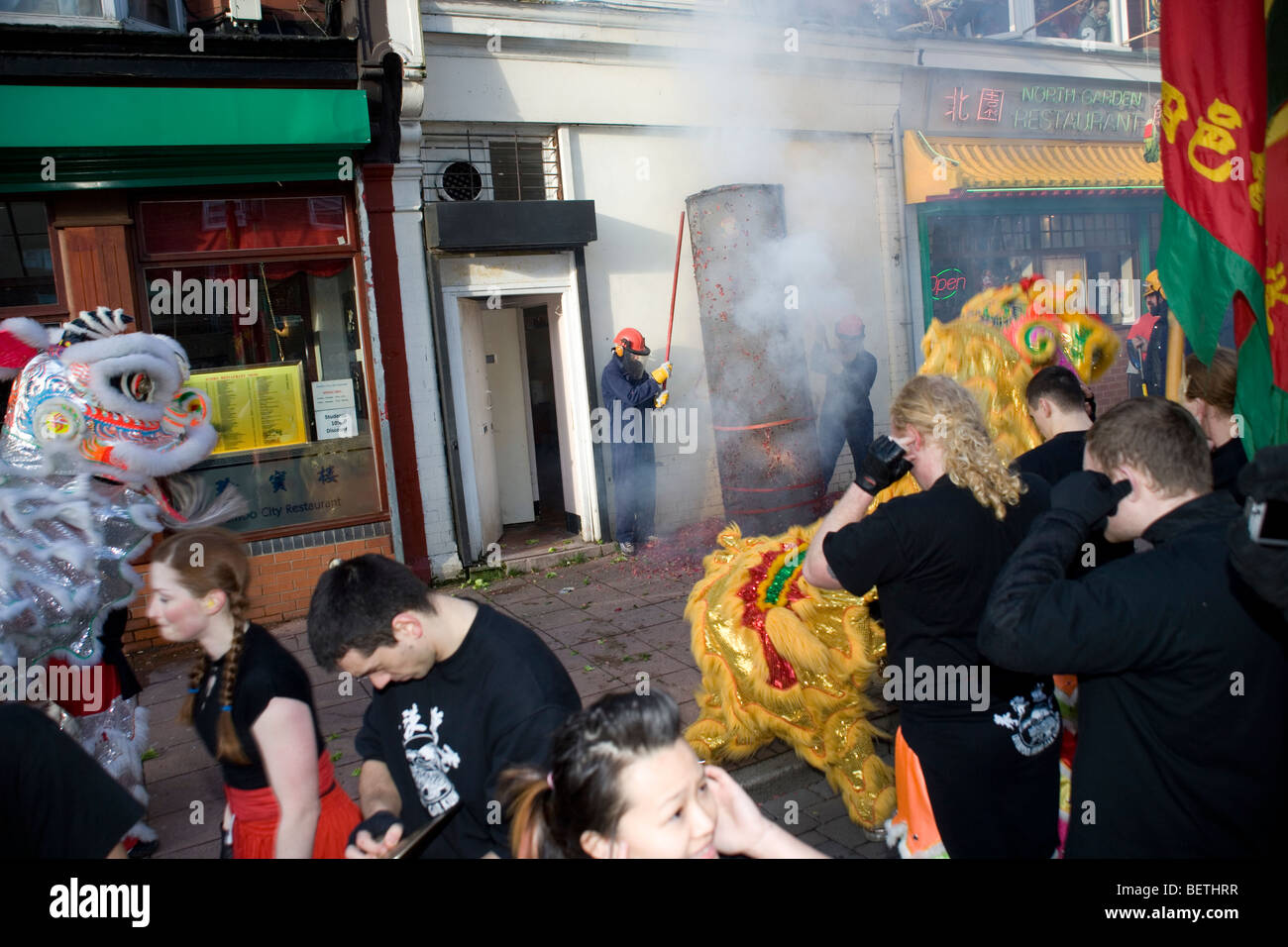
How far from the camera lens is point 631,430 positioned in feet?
30.0

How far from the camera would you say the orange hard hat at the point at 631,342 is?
8.84 m

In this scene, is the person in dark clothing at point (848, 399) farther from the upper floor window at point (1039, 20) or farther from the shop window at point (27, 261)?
the shop window at point (27, 261)

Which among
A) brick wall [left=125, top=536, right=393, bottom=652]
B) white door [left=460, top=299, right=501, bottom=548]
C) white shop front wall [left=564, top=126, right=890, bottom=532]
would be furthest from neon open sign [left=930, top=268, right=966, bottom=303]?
brick wall [left=125, top=536, right=393, bottom=652]

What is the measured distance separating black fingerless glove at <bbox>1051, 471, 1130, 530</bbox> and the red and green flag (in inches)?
25.2

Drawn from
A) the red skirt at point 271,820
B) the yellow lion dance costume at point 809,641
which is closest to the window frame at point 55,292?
the yellow lion dance costume at point 809,641

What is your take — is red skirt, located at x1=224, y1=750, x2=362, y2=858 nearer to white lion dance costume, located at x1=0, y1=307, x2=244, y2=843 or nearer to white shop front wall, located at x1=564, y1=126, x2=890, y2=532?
white lion dance costume, located at x1=0, y1=307, x2=244, y2=843

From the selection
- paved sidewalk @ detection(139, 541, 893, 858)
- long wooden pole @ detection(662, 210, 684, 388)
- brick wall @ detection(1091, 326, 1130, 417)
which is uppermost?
long wooden pole @ detection(662, 210, 684, 388)

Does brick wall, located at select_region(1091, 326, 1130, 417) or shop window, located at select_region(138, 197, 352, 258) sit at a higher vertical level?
shop window, located at select_region(138, 197, 352, 258)

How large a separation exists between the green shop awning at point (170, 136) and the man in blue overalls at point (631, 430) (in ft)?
9.90

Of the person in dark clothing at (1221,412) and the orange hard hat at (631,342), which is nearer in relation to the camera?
the person in dark clothing at (1221,412)

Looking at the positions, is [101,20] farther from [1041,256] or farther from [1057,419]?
[1041,256]

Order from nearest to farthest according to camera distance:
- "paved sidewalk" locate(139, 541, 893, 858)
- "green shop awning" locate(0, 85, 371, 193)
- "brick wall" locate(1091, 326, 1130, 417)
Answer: "paved sidewalk" locate(139, 541, 893, 858) < "green shop awning" locate(0, 85, 371, 193) < "brick wall" locate(1091, 326, 1130, 417)

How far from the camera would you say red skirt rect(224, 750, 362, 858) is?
2594 millimetres
